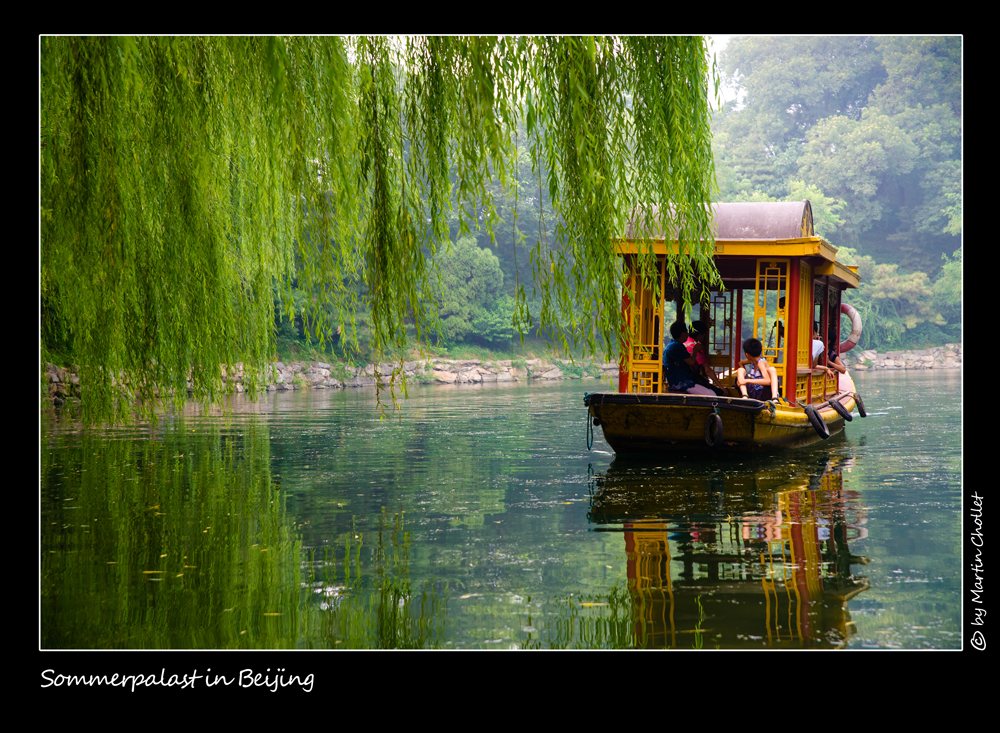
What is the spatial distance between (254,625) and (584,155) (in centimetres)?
277

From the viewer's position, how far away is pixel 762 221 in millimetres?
9969

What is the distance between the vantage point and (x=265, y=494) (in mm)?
8289

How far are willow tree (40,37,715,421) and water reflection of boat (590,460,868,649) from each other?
4.70 ft

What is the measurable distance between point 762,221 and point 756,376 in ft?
5.81

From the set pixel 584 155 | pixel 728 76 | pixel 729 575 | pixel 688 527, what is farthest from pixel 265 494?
pixel 728 76

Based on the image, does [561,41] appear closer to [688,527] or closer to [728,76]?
[688,527]

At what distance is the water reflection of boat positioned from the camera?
13.9 ft

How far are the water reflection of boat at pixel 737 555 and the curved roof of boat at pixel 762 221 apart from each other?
2661mm

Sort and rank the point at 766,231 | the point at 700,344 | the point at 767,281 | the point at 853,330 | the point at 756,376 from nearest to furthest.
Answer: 1. the point at 766,231
2. the point at 767,281
3. the point at 756,376
4. the point at 700,344
5. the point at 853,330

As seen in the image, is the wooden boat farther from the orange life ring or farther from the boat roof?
the orange life ring

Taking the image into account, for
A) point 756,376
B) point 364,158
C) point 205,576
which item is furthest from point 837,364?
point 364,158
